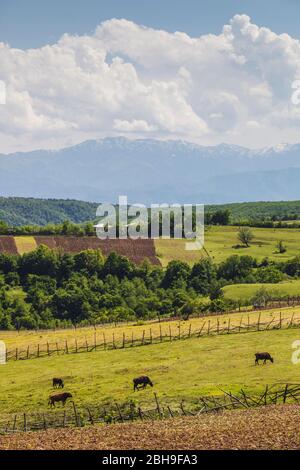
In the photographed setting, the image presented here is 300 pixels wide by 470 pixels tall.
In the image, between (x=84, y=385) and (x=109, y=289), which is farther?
(x=109, y=289)

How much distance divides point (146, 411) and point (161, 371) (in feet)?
59.0

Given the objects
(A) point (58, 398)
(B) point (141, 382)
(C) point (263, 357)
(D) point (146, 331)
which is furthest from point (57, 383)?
(D) point (146, 331)

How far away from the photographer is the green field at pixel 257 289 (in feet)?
454

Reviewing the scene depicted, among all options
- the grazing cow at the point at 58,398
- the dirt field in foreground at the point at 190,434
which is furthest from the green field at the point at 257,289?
the dirt field in foreground at the point at 190,434

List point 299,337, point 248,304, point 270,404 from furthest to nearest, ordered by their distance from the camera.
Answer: point 248,304, point 299,337, point 270,404

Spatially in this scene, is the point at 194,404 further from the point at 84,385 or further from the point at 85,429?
the point at 84,385

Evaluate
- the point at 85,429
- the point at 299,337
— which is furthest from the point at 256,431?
the point at 299,337

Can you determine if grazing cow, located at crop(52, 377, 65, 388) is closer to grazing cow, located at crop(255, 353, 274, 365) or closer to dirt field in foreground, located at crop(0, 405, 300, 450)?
dirt field in foreground, located at crop(0, 405, 300, 450)

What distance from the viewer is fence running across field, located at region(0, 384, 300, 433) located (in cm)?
4634

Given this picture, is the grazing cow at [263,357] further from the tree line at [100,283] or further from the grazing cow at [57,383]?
the tree line at [100,283]

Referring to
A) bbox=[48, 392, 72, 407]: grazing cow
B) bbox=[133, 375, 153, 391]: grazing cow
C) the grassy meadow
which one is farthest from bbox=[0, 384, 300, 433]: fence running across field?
the grassy meadow

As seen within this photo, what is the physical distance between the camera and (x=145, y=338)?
89.3m
